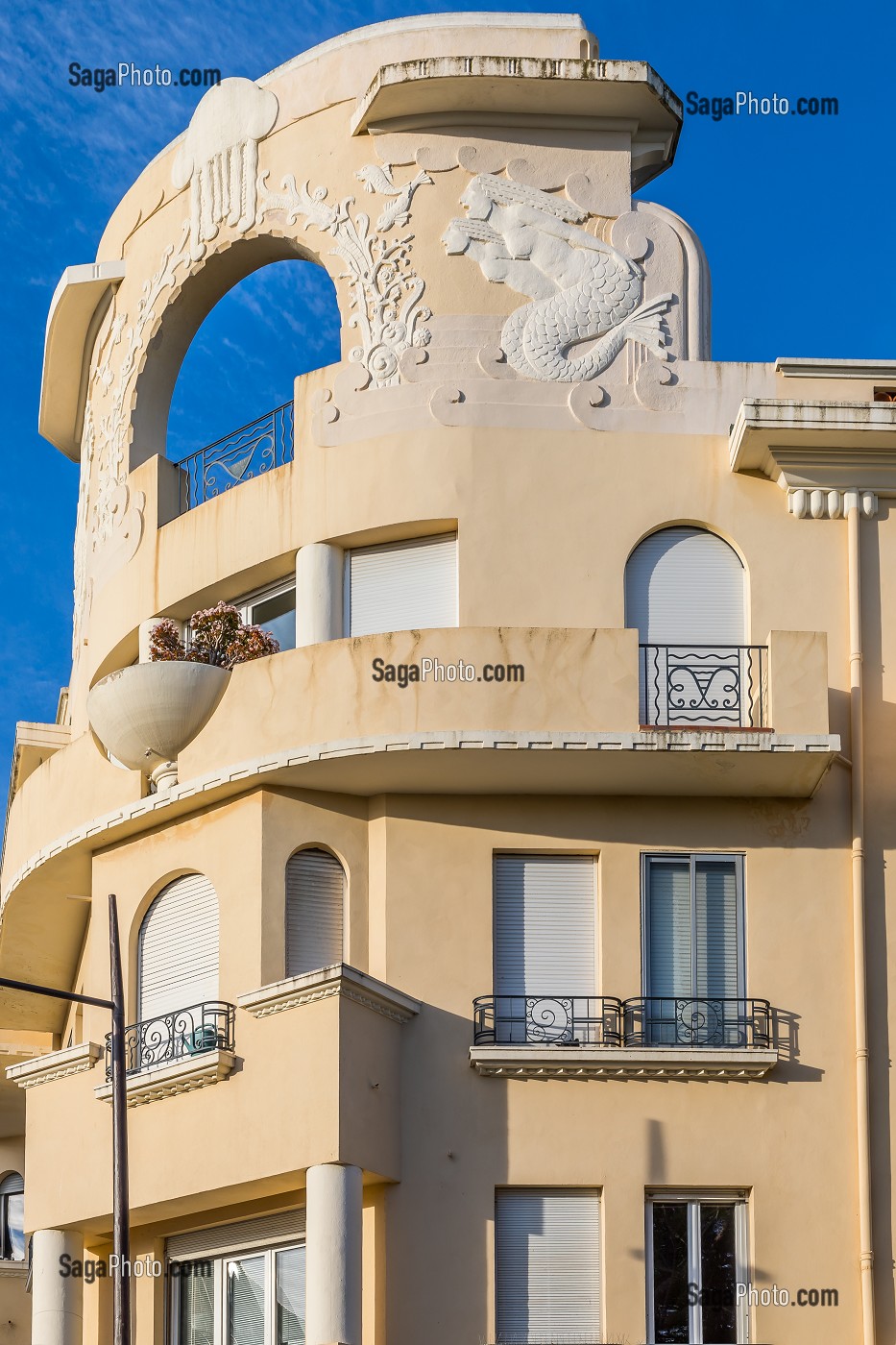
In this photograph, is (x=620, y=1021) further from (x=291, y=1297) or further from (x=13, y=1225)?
(x=13, y=1225)

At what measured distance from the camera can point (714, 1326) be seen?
25.3m

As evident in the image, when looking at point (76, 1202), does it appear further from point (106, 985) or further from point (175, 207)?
point (175, 207)

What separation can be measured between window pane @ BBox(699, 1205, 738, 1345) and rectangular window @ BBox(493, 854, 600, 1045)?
2.26 metres

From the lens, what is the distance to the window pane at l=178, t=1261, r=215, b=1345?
2689 cm

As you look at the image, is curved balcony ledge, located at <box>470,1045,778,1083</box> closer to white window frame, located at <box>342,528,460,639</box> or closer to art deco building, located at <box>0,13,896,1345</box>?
art deco building, located at <box>0,13,896,1345</box>

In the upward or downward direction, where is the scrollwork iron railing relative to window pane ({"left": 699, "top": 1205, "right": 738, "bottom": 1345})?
upward

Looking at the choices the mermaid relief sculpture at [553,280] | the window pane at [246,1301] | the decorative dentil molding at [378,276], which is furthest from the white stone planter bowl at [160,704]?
the window pane at [246,1301]

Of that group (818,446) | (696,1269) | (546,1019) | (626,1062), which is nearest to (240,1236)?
(546,1019)

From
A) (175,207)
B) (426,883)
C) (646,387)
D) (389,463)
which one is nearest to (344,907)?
(426,883)

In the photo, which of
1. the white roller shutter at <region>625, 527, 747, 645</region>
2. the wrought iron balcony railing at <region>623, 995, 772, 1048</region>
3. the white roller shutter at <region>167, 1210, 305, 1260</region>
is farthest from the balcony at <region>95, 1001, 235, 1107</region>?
the white roller shutter at <region>625, 527, 747, 645</region>

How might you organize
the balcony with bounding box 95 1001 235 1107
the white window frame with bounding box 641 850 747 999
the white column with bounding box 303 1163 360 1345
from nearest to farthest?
1. the white column with bounding box 303 1163 360 1345
2. the balcony with bounding box 95 1001 235 1107
3. the white window frame with bounding box 641 850 747 999

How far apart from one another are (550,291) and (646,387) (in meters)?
1.58

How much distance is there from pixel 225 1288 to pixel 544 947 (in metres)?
5.00

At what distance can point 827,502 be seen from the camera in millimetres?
27812
